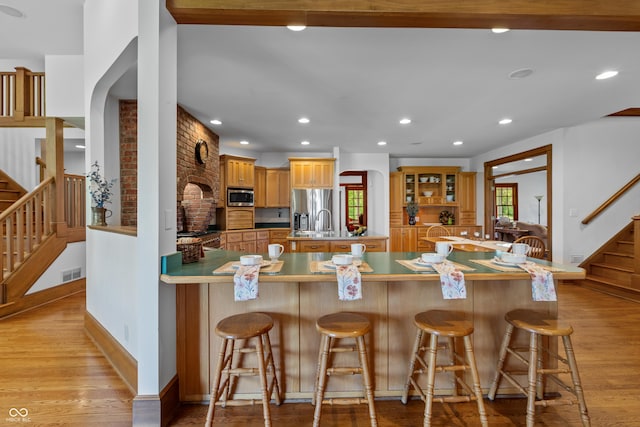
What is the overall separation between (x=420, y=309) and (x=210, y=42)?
8.51 ft

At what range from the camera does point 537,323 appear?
1.60 meters

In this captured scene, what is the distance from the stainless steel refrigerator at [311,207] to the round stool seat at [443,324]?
4.44 meters

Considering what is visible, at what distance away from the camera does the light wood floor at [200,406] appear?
1.70 metres

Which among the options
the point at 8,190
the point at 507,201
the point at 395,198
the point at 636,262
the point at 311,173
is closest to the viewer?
the point at 636,262

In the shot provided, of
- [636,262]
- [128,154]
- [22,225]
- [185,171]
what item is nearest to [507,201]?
[636,262]

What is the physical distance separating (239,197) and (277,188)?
3.46 ft

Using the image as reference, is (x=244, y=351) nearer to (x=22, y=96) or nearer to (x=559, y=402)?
(x=559, y=402)

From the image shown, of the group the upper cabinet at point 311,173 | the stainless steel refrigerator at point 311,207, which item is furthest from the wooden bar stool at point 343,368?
the upper cabinet at point 311,173

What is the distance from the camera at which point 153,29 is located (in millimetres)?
1668

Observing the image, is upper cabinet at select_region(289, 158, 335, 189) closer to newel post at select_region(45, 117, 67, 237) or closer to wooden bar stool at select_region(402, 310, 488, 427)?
newel post at select_region(45, 117, 67, 237)

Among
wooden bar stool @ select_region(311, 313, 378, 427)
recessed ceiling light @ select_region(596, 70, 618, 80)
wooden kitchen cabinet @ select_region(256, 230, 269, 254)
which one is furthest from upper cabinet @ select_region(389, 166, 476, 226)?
wooden bar stool @ select_region(311, 313, 378, 427)

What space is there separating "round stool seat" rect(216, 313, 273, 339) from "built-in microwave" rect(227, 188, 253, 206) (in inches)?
158

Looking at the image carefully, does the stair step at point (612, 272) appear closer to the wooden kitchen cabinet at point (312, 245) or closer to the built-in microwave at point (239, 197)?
the wooden kitchen cabinet at point (312, 245)

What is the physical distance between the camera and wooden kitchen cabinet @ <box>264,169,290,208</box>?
20.8ft
